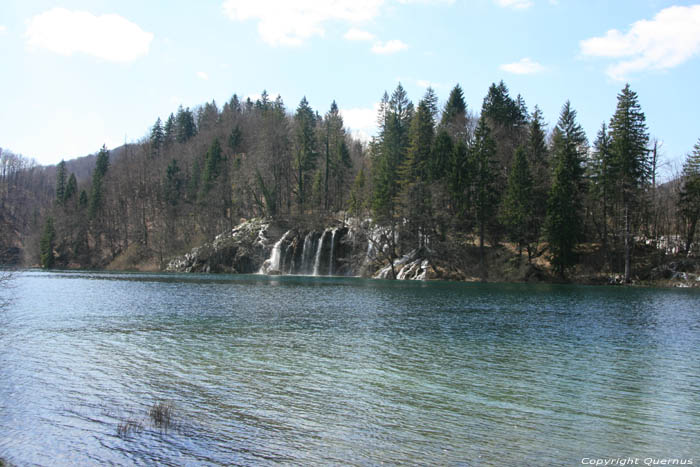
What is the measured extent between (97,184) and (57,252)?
635 inches

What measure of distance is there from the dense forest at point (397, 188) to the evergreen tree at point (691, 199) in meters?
0.21

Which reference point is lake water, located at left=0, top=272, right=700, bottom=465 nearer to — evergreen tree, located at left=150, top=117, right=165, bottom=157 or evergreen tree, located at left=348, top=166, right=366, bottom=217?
evergreen tree, located at left=348, top=166, right=366, bottom=217

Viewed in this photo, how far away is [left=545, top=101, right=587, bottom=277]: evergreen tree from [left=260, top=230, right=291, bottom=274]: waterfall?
38.6 m

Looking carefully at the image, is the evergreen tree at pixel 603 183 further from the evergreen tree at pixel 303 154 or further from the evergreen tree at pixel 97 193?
the evergreen tree at pixel 97 193

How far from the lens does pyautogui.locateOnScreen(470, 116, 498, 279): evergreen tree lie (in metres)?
64.2

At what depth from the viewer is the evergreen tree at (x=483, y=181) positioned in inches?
2527

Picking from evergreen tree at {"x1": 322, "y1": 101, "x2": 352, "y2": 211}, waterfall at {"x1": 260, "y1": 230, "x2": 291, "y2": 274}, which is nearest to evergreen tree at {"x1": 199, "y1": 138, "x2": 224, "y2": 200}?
evergreen tree at {"x1": 322, "y1": 101, "x2": 352, "y2": 211}

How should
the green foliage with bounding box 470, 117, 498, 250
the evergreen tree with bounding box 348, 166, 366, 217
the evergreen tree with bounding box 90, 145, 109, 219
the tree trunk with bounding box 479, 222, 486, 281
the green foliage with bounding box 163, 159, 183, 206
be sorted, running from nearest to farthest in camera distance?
the tree trunk with bounding box 479, 222, 486, 281 < the green foliage with bounding box 470, 117, 498, 250 < the evergreen tree with bounding box 348, 166, 366, 217 < the green foliage with bounding box 163, 159, 183, 206 < the evergreen tree with bounding box 90, 145, 109, 219

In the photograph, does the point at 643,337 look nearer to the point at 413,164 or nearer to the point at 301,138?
the point at 413,164

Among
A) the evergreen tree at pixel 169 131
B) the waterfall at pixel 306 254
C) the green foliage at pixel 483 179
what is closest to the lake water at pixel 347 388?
the green foliage at pixel 483 179

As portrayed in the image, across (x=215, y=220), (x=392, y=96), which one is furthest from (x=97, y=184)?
(x=392, y=96)

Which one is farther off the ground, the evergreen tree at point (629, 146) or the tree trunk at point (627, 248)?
the evergreen tree at point (629, 146)

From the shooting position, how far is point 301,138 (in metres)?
88.6

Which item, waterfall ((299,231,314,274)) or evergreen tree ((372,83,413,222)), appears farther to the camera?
waterfall ((299,231,314,274))
